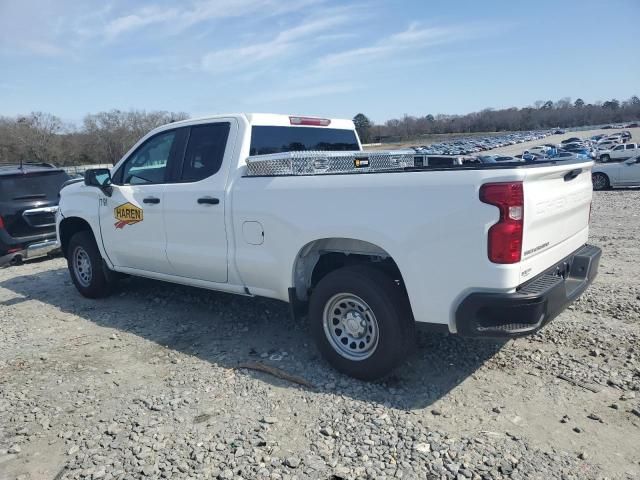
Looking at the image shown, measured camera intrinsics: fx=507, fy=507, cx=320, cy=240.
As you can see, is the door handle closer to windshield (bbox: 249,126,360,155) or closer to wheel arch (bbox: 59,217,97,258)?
windshield (bbox: 249,126,360,155)

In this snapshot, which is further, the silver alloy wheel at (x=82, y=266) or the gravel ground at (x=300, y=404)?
the silver alloy wheel at (x=82, y=266)

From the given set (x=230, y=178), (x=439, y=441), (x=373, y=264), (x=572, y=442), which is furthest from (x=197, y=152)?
(x=572, y=442)

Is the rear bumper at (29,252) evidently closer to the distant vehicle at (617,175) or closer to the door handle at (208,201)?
the door handle at (208,201)

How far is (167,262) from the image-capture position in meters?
5.07

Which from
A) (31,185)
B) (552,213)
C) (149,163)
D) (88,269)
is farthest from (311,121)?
(31,185)

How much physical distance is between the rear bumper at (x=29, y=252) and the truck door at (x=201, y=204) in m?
4.28

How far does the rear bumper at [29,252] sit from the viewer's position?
26.8 ft

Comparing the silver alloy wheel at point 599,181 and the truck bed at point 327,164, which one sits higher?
the truck bed at point 327,164

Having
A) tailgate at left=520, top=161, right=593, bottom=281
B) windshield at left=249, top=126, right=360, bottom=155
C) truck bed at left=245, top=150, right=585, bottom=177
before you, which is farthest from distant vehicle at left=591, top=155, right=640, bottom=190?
→ tailgate at left=520, top=161, right=593, bottom=281

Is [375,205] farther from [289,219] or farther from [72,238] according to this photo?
[72,238]

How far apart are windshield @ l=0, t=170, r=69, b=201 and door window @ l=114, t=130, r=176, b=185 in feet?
14.3

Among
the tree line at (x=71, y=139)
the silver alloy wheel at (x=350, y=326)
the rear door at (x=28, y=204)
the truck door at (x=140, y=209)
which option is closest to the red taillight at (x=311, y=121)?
the truck door at (x=140, y=209)

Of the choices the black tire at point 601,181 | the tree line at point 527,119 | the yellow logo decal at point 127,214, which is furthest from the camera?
the tree line at point 527,119

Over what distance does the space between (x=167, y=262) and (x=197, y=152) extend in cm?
115
